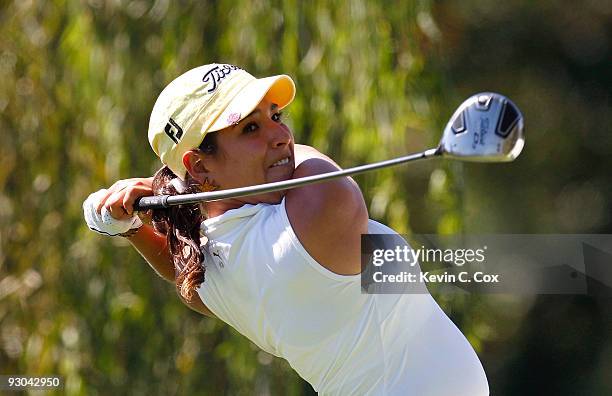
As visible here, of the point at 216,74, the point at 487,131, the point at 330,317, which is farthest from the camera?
the point at 216,74

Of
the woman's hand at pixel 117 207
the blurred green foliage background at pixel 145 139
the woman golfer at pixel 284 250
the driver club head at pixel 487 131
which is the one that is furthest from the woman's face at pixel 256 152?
the blurred green foliage background at pixel 145 139

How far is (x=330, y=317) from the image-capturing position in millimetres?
2066

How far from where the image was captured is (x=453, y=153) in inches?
70.2

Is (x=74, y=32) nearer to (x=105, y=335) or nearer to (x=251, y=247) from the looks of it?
(x=105, y=335)

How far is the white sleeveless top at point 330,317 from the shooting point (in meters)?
2.04

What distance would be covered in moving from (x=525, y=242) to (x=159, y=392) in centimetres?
147

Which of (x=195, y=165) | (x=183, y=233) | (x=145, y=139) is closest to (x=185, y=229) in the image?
(x=183, y=233)

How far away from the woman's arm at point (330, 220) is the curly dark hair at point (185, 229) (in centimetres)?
23

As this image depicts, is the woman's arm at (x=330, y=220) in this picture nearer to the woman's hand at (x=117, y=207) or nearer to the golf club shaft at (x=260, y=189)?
the golf club shaft at (x=260, y=189)

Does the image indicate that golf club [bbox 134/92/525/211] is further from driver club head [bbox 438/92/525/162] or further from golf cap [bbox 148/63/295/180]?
golf cap [bbox 148/63/295/180]

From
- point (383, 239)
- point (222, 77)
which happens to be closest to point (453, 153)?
point (383, 239)

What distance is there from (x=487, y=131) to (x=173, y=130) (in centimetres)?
63

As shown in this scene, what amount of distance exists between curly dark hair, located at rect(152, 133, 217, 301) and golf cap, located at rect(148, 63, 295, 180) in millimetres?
35

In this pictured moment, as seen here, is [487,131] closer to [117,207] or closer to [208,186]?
[208,186]
